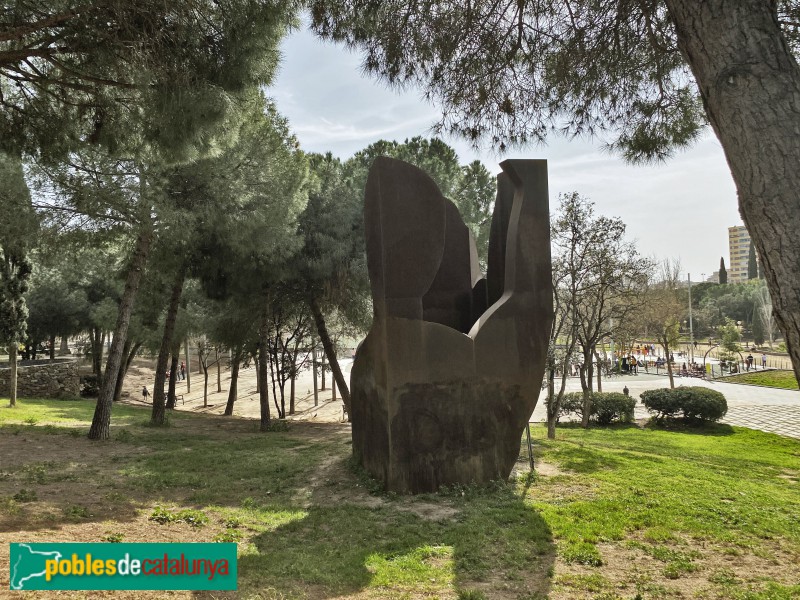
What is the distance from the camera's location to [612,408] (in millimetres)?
18562

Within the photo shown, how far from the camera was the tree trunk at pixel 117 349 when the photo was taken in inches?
424

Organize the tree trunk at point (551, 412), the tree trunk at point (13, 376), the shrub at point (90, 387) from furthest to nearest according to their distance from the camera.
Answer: the shrub at point (90, 387)
the tree trunk at point (13, 376)
the tree trunk at point (551, 412)

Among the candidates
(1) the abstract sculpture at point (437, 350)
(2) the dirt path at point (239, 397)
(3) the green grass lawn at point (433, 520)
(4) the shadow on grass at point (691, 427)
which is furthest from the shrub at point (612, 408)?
(1) the abstract sculpture at point (437, 350)

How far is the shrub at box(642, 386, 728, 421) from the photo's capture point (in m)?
17.4

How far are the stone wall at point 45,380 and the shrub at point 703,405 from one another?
2172 cm

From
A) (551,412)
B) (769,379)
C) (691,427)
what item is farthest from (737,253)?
(551,412)

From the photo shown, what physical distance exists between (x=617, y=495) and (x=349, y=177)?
1175 cm

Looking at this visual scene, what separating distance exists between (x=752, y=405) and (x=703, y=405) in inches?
256

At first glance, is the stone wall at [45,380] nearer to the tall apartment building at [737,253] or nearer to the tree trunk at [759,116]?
the tree trunk at [759,116]

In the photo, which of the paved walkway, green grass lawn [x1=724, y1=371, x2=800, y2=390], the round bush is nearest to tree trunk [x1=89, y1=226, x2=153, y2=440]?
the paved walkway

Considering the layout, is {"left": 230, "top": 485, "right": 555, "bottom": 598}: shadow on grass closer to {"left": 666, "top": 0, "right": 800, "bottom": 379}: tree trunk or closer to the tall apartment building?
{"left": 666, "top": 0, "right": 800, "bottom": 379}: tree trunk

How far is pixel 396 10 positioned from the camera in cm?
591

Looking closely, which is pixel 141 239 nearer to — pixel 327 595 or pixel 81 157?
pixel 81 157

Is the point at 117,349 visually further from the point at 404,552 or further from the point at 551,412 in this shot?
the point at 551,412
